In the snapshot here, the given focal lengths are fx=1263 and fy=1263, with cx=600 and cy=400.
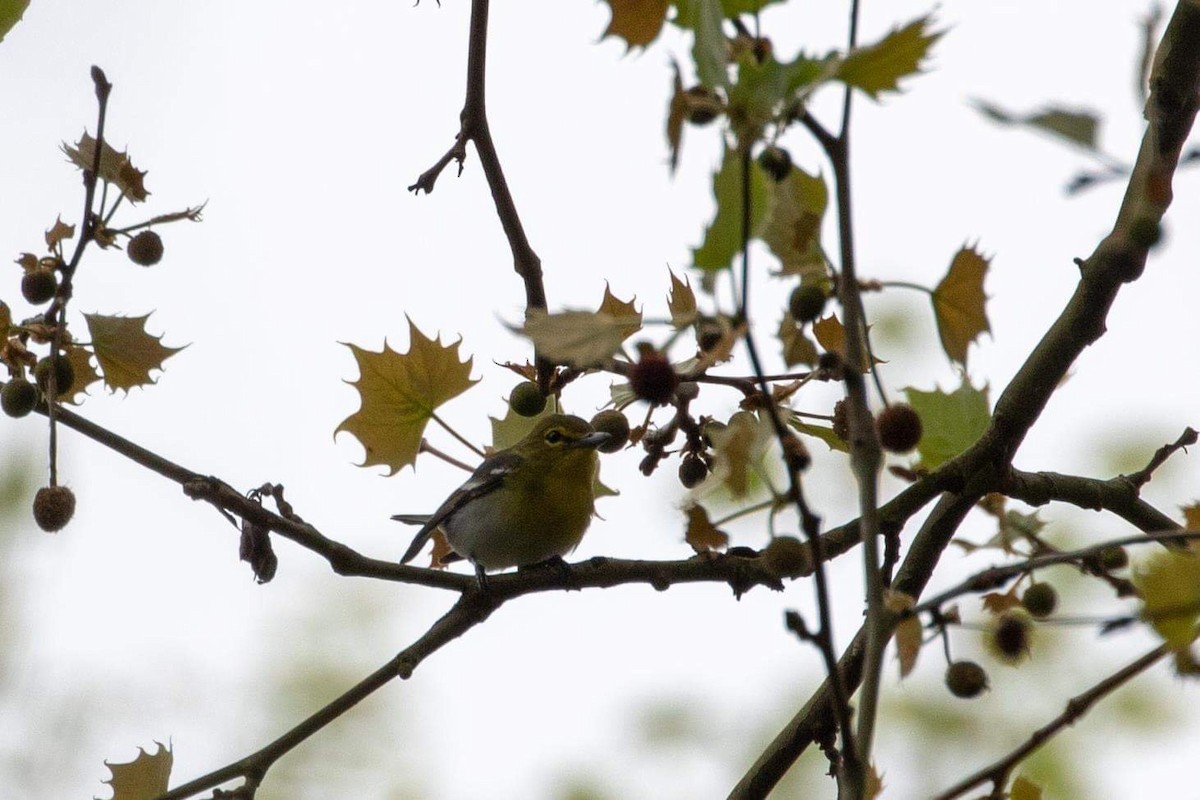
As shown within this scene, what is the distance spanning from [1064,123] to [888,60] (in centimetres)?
42

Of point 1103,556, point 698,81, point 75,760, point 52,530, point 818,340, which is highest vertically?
point 75,760

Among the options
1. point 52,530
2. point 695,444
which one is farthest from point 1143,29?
point 52,530

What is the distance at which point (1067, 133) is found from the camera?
129 cm

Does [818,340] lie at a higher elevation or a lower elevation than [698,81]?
higher

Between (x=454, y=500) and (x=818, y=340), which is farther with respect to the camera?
(x=454, y=500)

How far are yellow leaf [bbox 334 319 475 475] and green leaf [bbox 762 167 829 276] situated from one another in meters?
2.07

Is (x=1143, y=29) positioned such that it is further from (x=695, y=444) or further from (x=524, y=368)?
(x=524, y=368)

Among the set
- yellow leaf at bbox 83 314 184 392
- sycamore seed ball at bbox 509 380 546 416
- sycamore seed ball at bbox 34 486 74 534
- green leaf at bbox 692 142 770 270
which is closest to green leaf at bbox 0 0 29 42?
yellow leaf at bbox 83 314 184 392

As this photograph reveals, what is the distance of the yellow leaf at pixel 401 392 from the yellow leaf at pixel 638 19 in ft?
6.26

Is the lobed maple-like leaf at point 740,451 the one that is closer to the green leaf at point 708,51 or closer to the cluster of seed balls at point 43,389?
the green leaf at point 708,51

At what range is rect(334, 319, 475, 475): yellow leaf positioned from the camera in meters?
3.80

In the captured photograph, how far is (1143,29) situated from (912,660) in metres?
0.94

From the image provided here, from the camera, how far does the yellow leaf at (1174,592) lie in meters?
1.61

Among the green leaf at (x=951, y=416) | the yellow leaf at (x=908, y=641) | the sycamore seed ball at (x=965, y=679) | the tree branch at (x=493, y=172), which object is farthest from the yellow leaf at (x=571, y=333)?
the tree branch at (x=493, y=172)
